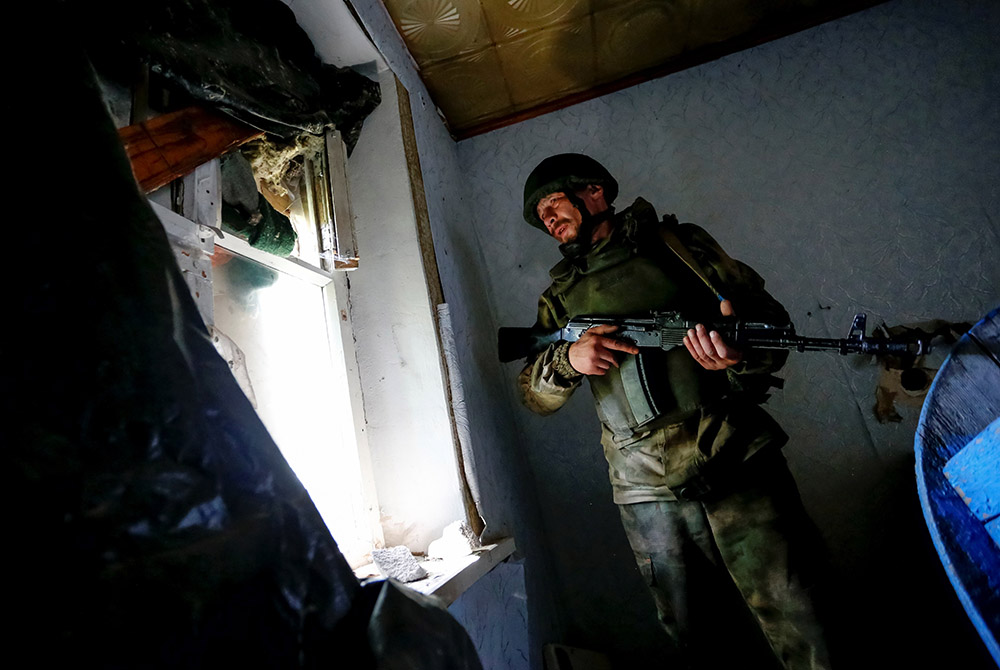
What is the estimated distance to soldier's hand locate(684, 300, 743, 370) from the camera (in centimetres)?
127

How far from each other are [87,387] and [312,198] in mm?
1169

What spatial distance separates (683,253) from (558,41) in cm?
119

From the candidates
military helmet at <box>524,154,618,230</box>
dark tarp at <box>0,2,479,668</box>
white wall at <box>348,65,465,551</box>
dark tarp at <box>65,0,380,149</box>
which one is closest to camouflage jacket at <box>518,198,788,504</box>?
military helmet at <box>524,154,618,230</box>

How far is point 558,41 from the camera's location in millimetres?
2084

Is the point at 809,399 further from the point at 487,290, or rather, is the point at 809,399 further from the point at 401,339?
the point at 401,339

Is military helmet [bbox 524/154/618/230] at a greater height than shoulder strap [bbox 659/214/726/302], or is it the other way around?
military helmet [bbox 524/154/618/230]

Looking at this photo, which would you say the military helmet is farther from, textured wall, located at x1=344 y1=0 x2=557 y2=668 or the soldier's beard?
textured wall, located at x1=344 y1=0 x2=557 y2=668

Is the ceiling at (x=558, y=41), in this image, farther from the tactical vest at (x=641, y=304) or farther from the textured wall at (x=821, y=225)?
A: the tactical vest at (x=641, y=304)

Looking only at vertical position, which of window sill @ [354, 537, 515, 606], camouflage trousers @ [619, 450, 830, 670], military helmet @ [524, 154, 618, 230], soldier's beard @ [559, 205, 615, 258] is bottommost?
camouflage trousers @ [619, 450, 830, 670]

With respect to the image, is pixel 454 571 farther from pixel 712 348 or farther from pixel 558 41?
pixel 558 41

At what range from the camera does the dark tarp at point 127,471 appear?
0.32m

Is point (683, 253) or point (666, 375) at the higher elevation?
point (683, 253)

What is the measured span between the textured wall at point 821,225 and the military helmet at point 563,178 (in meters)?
0.35

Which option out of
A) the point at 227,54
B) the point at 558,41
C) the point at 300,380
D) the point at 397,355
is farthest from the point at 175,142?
the point at 558,41
